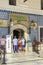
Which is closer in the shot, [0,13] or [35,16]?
[0,13]

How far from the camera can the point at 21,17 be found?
19609 mm

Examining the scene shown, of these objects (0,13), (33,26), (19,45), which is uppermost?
(0,13)

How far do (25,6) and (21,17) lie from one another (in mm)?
992

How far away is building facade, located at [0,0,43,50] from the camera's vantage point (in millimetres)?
18172

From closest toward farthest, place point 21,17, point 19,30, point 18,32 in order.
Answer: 1. point 21,17
2. point 18,32
3. point 19,30

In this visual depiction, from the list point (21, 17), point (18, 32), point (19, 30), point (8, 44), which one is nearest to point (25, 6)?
point (21, 17)

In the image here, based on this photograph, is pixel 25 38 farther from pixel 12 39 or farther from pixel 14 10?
pixel 14 10

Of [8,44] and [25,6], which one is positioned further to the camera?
[25,6]

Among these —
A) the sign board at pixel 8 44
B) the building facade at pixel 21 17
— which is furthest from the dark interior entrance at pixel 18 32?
the sign board at pixel 8 44

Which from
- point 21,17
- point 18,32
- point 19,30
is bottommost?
point 18,32

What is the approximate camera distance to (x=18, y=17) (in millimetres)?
19438

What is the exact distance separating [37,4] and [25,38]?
3.23 m

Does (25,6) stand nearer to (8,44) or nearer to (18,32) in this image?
(18,32)

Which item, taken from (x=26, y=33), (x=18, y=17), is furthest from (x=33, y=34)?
(x=18, y=17)
